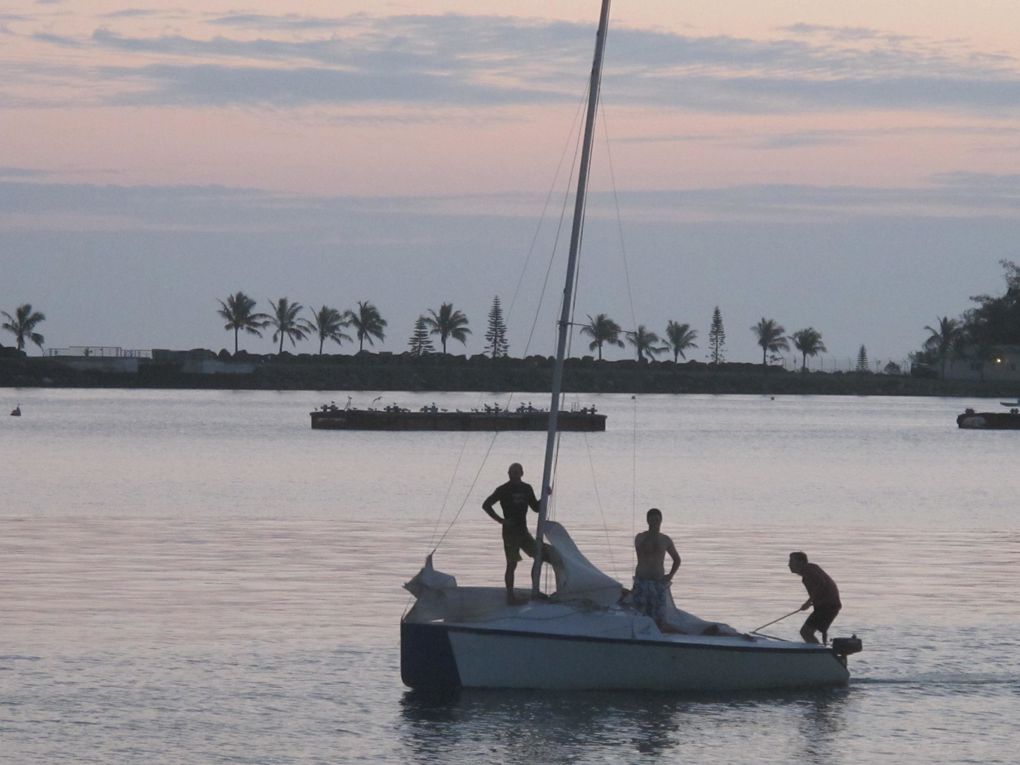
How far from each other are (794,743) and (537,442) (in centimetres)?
11668

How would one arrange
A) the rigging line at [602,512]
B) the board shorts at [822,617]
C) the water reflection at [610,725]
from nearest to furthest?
the water reflection at [610,725] < the board shorts at [822,617] < the rigging line at [602,512]

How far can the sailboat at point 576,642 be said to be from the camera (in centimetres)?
2508

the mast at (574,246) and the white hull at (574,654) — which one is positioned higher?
the mast at (574,246)

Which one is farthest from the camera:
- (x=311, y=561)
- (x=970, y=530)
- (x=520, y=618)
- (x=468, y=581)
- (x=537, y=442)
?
(x=537, y=442)

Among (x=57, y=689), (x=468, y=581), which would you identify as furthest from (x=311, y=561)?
(x=57, y=689)

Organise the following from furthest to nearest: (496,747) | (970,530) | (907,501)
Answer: (907,501) < (970,530) < (496,747)

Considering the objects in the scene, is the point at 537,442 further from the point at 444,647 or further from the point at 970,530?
the point at 444,647

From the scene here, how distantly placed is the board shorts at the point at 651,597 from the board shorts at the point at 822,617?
2.58 metres

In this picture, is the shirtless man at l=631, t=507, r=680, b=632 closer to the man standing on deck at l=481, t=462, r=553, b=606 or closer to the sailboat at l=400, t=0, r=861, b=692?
the sailboat at l=400, t=0, r=861, b=692

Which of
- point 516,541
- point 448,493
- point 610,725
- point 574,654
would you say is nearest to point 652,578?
point 574,654

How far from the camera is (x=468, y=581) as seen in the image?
38.7 m

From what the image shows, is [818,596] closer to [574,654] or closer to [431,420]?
[574,654]

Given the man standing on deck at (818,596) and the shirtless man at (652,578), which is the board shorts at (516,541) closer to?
the shirtless man at (652,578)

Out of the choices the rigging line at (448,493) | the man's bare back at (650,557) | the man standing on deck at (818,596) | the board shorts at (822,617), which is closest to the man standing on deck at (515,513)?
Result: the man's bare back at (650,557)
